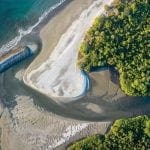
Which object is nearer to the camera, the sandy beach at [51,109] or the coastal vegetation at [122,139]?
the coastal vegetation at [122,139]

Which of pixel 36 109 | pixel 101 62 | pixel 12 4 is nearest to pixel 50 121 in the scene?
pixel 36 109

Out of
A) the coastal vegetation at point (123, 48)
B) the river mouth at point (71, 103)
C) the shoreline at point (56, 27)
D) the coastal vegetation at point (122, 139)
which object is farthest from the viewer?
the shoreline at point (56, 27)

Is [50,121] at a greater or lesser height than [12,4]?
lesser

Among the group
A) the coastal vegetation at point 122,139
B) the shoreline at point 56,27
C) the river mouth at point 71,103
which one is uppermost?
the shoreline at point 56,27

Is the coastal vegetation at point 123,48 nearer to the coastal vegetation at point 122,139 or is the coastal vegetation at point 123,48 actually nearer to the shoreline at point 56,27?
the shoreline at point 56,27

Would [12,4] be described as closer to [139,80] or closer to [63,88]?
[63,88]

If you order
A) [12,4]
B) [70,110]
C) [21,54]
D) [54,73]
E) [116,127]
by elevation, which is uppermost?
[12,4]

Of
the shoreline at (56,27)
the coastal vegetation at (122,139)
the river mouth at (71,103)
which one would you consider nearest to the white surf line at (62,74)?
the shoreline at (56,27)
